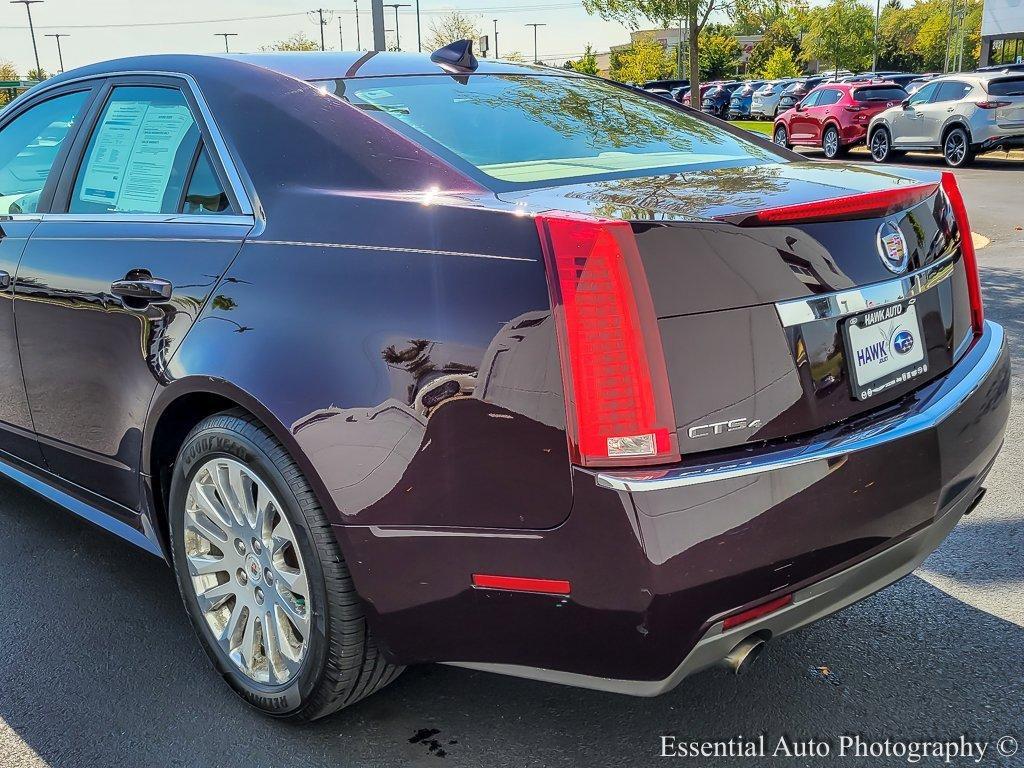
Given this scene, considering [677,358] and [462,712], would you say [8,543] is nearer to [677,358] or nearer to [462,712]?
[462,712]

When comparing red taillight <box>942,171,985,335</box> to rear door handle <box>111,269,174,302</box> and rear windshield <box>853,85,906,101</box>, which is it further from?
rear windshield <box>853,85,906,101</box>

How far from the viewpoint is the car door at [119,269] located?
2664 millimetres

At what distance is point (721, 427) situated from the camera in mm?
1977

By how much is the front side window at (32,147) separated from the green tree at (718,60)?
70470 millimetres

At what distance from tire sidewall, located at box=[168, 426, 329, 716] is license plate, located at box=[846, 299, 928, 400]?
1.28 metres

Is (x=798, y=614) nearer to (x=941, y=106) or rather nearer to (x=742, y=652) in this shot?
(x=742, y=652)

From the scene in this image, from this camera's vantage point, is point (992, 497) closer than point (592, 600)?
No

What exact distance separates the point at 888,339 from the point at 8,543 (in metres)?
3.26

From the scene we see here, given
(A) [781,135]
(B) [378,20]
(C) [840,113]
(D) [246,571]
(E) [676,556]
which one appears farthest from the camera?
(A) [781,135]

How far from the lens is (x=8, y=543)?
383 cm

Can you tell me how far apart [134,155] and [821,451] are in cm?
225

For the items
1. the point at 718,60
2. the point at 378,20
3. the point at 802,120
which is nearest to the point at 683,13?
the point at 802,120

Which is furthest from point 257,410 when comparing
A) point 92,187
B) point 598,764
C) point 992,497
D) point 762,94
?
point 762,94

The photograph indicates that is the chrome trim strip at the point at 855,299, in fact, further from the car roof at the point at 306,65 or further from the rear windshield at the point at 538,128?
the car roof at the point at 306,65
